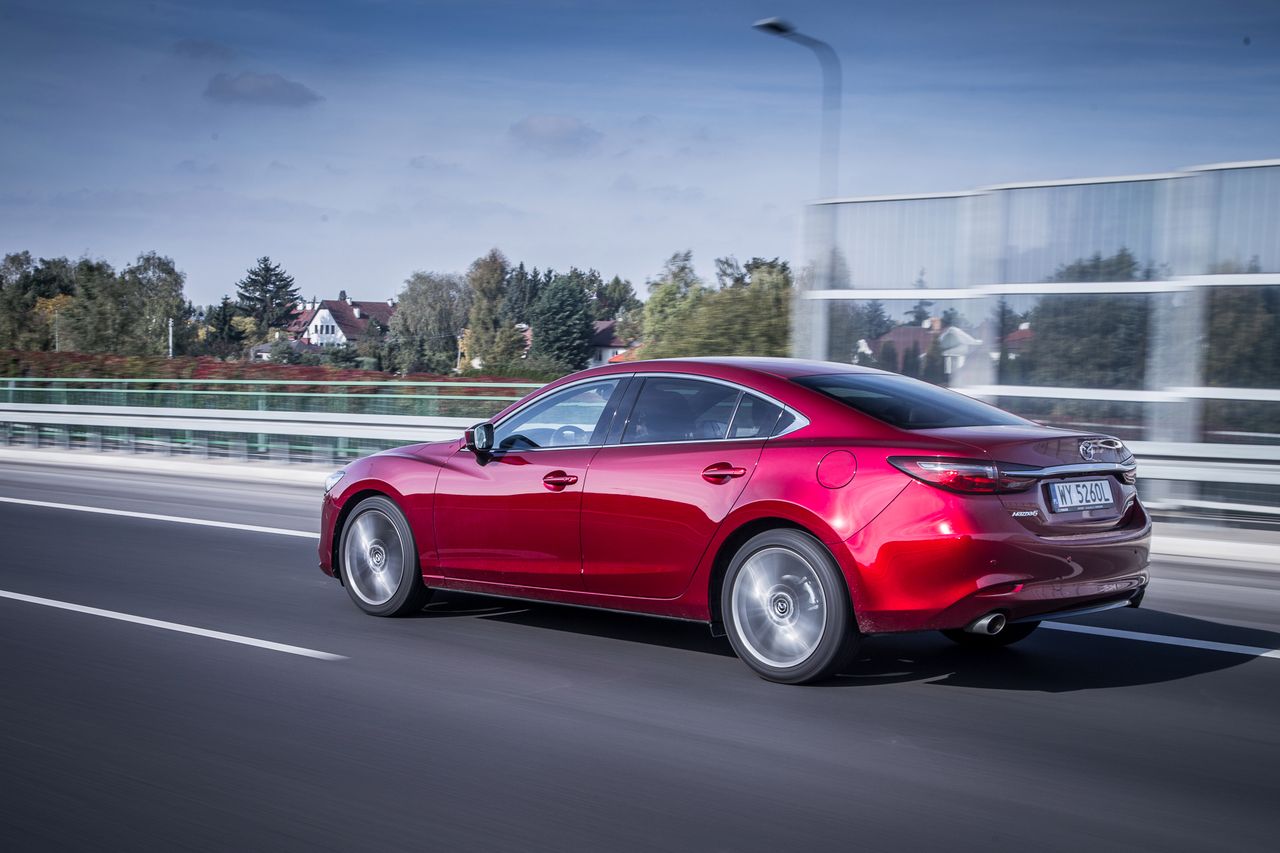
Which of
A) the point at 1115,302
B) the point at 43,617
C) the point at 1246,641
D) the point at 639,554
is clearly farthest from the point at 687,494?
the point at 1115,302

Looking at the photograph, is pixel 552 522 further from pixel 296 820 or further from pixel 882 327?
pixel 882 327

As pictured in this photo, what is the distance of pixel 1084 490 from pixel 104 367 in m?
27.8

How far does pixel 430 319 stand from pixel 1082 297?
393 feet

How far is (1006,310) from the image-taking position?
12.9 metres

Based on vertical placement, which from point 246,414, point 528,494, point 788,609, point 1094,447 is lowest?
point 788,609

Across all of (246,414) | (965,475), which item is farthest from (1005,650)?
(246,414)

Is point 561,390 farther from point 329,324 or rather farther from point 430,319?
point 329,324

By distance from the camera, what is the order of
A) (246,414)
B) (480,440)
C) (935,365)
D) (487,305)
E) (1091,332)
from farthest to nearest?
1. (487,305)
2. (246,414)
3. (935,365)
4. (1091,332)
5. (480,440)

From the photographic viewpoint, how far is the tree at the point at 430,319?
4953 inches

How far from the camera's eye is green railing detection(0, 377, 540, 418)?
17500 mm

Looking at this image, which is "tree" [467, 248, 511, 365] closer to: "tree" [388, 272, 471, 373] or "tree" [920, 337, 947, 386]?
"tree" [388, 272, 471, 373]

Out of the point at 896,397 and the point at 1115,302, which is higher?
the point at 1115,302

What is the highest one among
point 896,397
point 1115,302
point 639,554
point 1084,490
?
point 1115,302

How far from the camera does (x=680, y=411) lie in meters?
6.57
